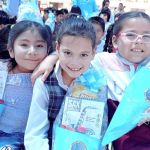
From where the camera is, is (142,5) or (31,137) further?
(142,5)

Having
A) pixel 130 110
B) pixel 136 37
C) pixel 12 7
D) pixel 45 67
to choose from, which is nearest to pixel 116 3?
pixel 12 7

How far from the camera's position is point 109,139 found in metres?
1.47

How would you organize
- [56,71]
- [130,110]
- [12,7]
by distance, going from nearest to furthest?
[130,110], [56,71], [12,7]

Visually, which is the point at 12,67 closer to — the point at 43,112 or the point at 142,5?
the point at 43,112

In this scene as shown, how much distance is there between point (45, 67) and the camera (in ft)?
5.30

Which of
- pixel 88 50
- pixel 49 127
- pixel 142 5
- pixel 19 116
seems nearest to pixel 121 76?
pixel 88 50

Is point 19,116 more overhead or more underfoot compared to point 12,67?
more underfoot

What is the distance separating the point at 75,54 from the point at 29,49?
28 centimetres

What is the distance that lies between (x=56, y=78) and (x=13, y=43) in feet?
1.03

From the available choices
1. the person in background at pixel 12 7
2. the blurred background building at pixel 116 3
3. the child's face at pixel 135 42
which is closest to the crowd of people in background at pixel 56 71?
the child's face at pixel 135 42

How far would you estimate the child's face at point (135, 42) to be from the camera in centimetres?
168

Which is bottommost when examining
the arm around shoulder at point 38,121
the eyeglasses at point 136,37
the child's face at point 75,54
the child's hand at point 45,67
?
the arm around shoulder at point 38,121

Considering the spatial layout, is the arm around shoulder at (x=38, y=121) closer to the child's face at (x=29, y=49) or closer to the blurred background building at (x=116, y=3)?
the child's face at (x=29, y=49)

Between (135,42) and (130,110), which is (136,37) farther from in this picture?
(130,110)
